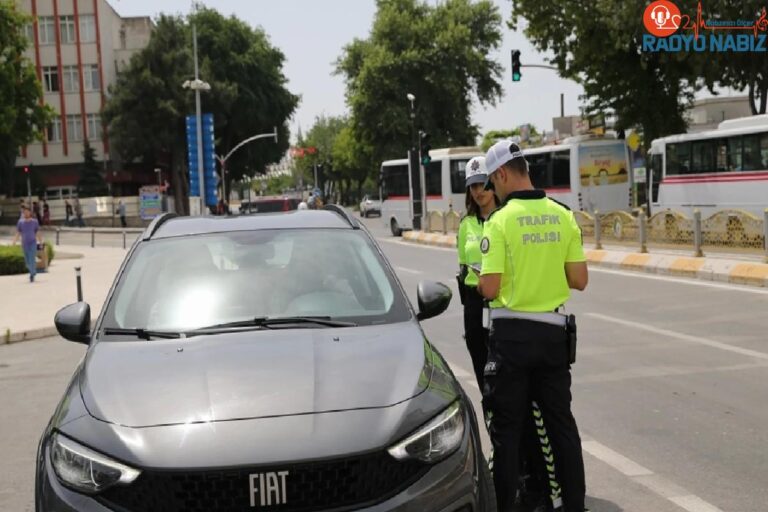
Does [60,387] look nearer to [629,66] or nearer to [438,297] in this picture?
[438,297]

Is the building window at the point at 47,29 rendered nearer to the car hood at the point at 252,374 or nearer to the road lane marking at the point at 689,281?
the road lane marking at the point at 689,281

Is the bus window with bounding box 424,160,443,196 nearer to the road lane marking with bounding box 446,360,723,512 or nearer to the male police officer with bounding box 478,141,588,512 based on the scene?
the road lane marking with bounding box 446,360,723,512

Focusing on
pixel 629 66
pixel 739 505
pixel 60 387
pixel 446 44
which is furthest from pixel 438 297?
pixel 446 44

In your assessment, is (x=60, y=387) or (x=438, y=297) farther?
(x=60, y=387)

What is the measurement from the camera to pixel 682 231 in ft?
62.8

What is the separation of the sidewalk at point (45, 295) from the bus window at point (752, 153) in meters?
15.7

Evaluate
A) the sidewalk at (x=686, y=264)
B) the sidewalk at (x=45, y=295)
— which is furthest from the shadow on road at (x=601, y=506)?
the sidewalk at (x=686, y=264)

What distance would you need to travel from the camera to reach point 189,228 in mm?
4988

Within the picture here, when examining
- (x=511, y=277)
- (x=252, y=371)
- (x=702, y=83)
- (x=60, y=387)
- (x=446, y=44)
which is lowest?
(x=60, y=387)

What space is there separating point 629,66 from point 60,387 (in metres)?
25.1

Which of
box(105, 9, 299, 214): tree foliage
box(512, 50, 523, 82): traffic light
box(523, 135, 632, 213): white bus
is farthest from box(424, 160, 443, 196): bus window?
box(105, 9, 299, 214): tree foliage

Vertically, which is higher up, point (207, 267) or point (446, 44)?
point (446, 44)

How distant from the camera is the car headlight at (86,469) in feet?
9.70

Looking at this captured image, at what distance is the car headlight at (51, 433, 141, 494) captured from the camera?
2.96 meters
